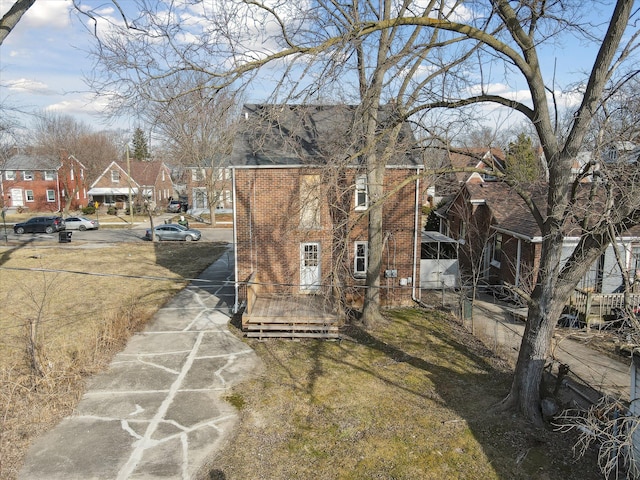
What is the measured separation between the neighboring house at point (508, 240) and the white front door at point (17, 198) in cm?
5050

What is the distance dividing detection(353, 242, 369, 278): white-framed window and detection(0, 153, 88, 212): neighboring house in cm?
4487

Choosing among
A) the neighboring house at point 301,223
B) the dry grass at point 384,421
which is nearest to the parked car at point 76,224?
the neighboring house at point 301,223

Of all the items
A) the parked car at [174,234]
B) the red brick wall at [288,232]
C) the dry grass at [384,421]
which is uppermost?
the red brick wall at [288,232]

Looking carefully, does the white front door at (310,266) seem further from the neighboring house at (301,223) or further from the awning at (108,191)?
the awning at (108,191)

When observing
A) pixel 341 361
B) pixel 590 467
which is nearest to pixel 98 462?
pixel 341 361

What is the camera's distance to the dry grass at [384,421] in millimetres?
7672

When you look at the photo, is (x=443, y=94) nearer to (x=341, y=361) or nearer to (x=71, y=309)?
(x=341, y=361)

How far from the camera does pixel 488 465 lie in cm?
773

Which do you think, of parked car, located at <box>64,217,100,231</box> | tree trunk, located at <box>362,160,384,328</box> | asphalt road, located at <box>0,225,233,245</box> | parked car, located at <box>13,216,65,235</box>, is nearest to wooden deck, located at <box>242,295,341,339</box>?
tree trunk, located at <box>362,160,384,328</box>

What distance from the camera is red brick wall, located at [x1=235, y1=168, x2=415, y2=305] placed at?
15.7 metres

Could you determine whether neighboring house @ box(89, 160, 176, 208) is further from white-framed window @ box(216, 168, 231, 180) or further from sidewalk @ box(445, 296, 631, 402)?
sidewalk @ box(445, 296, 631, 402)

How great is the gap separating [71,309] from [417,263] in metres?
13.4

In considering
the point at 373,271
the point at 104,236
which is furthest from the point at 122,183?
the point at 373,271

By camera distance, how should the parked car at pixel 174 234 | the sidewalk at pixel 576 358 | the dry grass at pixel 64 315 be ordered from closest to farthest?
the dry grass at pixel 64 315 → the sidewalk at pixel 576 358 → the parked car at pixel 174 234
